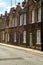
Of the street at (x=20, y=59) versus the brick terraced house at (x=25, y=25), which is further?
the brick terraced house at (x=25, y=25)

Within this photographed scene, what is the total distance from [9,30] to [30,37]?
15696mm

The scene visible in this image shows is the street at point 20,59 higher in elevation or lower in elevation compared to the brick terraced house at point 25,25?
lower

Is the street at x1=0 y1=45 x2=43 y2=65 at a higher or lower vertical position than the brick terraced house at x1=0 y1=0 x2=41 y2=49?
lower

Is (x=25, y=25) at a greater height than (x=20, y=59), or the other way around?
(x=25, y=25)

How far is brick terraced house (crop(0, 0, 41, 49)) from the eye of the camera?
118 feet

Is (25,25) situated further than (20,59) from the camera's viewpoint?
Yes

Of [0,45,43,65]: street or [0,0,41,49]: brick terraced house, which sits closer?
[0,45,43,65]: street

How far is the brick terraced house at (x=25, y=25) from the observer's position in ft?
118

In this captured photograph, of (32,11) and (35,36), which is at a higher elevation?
(32,11)

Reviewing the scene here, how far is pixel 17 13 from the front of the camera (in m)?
47.6

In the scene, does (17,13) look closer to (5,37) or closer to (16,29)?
(16,29)

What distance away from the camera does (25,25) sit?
41562mm

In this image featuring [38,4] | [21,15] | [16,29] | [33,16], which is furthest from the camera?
[16,29]

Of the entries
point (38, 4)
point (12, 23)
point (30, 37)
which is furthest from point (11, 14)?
point (38, 4)
